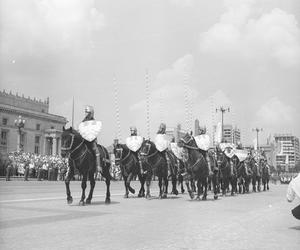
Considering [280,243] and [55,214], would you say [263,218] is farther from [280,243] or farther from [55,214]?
[55,214]

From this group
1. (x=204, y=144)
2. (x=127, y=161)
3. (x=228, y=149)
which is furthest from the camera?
(x=228, y=149)

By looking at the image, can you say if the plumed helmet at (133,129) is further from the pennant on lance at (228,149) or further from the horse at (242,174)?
the horse at (242,174)

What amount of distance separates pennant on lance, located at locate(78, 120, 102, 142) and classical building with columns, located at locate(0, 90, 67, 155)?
4055 inches

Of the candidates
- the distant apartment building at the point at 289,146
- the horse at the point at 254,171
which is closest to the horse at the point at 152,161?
the horse at the point at 254,171

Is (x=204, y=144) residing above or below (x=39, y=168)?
above

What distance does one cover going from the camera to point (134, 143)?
64.4 ft

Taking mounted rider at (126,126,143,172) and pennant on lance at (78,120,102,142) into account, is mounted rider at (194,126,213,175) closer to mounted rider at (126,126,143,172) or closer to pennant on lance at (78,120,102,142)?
mounted rider at (126,126,143,172)

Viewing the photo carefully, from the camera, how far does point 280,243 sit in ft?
25.2

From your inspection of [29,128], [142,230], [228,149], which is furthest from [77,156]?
[29,128]

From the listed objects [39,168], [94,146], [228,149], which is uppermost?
[228,149]

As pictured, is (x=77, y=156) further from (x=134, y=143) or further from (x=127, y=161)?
(x=134, y=143)

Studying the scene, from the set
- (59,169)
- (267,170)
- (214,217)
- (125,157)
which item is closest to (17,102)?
(59,169)

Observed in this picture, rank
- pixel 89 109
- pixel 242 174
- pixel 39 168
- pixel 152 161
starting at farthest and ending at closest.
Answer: pixel 39 168 < pixel 242 174 < pixel 152 161 < pixel 89 109

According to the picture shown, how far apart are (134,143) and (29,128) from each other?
4433 inches
